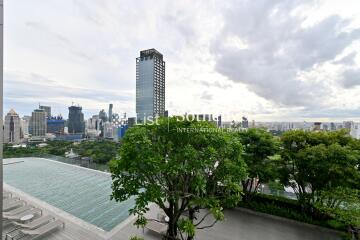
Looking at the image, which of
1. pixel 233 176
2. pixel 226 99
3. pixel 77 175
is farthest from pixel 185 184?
pixel 77 175

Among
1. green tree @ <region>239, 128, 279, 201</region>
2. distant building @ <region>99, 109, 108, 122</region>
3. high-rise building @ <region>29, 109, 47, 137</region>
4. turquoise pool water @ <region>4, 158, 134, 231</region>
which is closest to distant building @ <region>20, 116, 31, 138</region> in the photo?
high-rise building @ <region>29, 109, 47, 137</region>

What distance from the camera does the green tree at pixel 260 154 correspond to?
5.25 metres

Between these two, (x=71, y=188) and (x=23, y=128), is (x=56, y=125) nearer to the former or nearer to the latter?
(x=23, y=128)

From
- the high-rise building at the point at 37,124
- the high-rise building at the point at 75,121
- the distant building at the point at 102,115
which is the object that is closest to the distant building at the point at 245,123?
the high-rise building at the point at 37,124

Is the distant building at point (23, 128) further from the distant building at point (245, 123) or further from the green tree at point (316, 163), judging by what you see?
the green tree at point (316, 163)

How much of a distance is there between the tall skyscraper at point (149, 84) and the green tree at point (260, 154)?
10.0 metres

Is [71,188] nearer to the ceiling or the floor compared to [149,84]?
nearer to the floor

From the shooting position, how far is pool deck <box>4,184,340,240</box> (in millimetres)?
4434

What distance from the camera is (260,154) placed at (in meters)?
5.48

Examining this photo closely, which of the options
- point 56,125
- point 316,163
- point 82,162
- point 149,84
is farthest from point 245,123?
point 56,125

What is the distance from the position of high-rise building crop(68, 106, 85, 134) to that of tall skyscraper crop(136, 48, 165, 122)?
22.7m

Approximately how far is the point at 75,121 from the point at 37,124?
10.4 metres

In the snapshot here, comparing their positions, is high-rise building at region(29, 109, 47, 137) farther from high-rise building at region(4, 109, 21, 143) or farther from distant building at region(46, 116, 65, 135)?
high-rise building at region(4, 109, 21, 143)

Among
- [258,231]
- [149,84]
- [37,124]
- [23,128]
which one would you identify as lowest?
[258,231]
